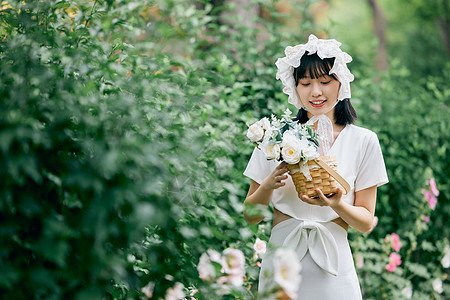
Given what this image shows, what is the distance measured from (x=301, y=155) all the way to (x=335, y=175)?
0.58 ft

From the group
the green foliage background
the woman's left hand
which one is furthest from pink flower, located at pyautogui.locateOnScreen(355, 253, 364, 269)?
the woman's left hand

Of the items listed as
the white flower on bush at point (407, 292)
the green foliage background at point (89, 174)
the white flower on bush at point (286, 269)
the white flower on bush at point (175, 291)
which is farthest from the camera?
the white flower on bush at point (407, 292)

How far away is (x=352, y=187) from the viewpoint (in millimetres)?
2094

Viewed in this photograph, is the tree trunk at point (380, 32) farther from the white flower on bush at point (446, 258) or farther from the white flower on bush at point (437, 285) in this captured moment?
the white flower on bush at point (437, 285)

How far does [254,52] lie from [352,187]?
175cm

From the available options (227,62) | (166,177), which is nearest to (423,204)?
(227,62)

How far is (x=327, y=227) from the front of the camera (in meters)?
2.09

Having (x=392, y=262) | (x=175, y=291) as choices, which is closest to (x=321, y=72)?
(x=175, y=291)

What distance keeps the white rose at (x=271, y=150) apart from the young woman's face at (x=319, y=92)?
350 mm

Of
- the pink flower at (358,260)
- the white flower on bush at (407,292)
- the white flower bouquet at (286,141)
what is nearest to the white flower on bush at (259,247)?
the white flower bouquet at (286,141)

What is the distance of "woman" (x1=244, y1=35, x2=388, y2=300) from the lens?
6.63 feet

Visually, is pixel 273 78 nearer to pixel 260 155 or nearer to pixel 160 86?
pixel 260 155

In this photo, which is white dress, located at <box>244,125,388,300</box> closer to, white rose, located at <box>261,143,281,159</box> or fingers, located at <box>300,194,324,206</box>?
fingers, located at <box>300,194,324,206</box>

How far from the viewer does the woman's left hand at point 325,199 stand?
1881 mm
